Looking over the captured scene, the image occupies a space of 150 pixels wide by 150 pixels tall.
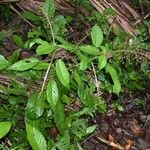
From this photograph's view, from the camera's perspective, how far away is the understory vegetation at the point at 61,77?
5.89 ft

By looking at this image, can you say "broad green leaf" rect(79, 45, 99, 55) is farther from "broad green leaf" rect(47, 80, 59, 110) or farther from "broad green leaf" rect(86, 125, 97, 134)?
"broad green leaf" rect(86, 125, 97, 134)

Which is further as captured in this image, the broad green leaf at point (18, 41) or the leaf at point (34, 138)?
the broad green leaf at point (18, 41)

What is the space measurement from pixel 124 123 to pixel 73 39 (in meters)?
0.73

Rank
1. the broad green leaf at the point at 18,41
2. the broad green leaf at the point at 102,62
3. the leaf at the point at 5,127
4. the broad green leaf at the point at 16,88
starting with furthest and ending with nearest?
1. the broad green leaf at the point at 18,41
2. the broad green leaf at the point at 16,88
3. the broad green leaf at the point at 102,62
4. the leaf at the point at 5,127

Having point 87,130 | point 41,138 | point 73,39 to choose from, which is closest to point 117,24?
point 73,39

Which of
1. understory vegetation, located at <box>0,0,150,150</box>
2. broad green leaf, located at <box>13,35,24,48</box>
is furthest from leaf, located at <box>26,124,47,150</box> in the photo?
broad green leaf, located at <box>13,35,24,48</box>

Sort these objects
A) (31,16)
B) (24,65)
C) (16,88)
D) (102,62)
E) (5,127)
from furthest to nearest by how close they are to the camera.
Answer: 1. (31,16)
2. (16,88)
3. (102,62)
4. (24,65)
5. (5,127)

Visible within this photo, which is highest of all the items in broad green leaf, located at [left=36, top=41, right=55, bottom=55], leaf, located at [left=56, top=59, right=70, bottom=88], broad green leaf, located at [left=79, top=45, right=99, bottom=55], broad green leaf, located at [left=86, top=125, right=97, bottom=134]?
broad green leaf, located at [left=79, top=45, right=99, bottom=55]

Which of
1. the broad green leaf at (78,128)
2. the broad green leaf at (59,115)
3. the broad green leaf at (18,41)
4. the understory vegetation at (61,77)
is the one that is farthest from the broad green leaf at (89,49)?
the broad green leaf at (18,41)

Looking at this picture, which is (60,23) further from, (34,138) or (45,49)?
(34,138)

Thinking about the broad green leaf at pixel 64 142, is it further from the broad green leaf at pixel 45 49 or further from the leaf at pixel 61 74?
the broad green leaf at pixel 45 49

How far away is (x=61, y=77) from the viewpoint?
171cm

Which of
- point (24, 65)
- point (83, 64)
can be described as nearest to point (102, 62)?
point (83, 64)

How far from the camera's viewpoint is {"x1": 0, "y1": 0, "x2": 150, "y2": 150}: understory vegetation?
1796mm
